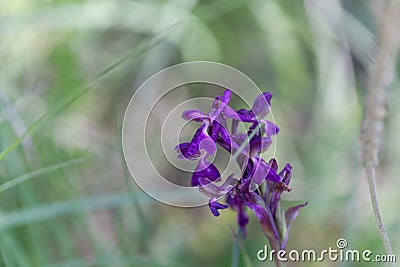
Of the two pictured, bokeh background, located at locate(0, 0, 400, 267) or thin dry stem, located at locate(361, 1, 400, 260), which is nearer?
thin dry stem, located at locate(361, 1, 400, 260)

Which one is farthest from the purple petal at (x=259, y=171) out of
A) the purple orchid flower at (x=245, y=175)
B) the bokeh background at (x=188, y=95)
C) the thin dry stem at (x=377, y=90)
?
the bokeh background at (x=188, y=95)

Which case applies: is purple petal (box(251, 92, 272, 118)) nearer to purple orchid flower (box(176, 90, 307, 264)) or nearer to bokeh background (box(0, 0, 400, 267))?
purple orchid flower (box(176, 90, 307, 264))

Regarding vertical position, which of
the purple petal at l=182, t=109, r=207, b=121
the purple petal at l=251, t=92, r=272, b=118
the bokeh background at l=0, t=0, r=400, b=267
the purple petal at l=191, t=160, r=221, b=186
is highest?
the bokeh background at l=0, t=0, r=400, b=267

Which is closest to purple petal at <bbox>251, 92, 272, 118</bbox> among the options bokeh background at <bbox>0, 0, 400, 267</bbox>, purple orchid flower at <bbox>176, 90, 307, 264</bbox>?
purple orchid flower at <bbox>176, 90, 307, 264</bbox>

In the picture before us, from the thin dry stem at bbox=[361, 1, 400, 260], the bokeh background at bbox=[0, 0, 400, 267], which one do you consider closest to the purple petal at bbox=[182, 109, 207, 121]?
the thin dry stem at bbox=[361, 1, 400, 260]

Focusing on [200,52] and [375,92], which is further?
[200,52]

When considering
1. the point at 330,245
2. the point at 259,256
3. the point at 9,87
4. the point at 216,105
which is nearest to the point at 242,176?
the point at 216,105

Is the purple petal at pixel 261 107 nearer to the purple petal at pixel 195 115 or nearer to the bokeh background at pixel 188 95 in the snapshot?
the purple petal at pixel 195 115

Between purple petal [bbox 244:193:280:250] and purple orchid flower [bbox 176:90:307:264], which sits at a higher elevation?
purple orchid flower [bbox 176:90:307:264]

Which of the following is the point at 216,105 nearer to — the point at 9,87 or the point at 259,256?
the point at 259,256
